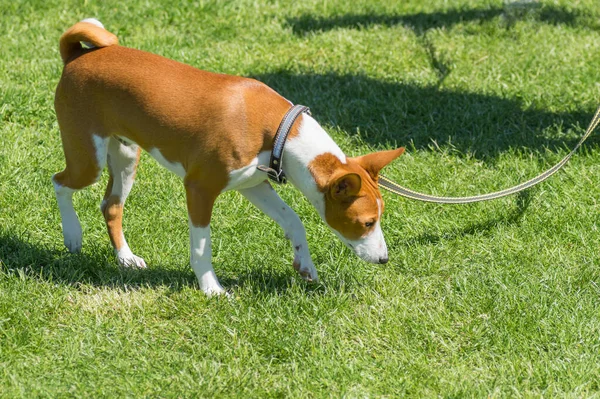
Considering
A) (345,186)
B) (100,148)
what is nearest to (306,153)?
(345,186)

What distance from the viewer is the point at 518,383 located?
3.79 metres

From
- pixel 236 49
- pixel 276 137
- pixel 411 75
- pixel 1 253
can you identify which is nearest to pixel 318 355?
pixel 276 137

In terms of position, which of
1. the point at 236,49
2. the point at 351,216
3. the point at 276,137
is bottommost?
the point at 236,49

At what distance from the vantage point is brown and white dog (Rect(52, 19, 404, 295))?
409 cm

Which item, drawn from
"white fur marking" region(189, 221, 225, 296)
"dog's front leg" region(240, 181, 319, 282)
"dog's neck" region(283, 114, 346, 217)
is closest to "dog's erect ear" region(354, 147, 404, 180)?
"dog's neck" region(283, 114, 346, 217)

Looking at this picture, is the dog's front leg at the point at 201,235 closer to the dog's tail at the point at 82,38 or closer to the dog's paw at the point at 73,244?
the dog's paw at the point at 73,244

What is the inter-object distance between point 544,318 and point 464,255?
81cm

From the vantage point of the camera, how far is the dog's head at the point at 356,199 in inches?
161

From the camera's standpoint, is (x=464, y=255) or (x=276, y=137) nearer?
(x=276, y=137)

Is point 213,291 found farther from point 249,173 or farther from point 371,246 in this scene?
point 371,246

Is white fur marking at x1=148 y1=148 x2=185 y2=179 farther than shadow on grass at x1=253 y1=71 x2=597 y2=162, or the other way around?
shadow on grass at x1=253 y1=71 x2=597 y2=162

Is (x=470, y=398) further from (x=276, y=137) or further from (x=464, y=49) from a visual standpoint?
(x=464, y=49)

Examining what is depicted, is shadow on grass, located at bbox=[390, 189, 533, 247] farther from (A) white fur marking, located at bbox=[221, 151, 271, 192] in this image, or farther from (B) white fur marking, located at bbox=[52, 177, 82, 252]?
(B) white fur marking, located at bbox=[52, 177, 82, 252]

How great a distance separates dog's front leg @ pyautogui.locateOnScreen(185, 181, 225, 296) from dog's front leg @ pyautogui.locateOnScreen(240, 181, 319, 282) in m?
0.42
